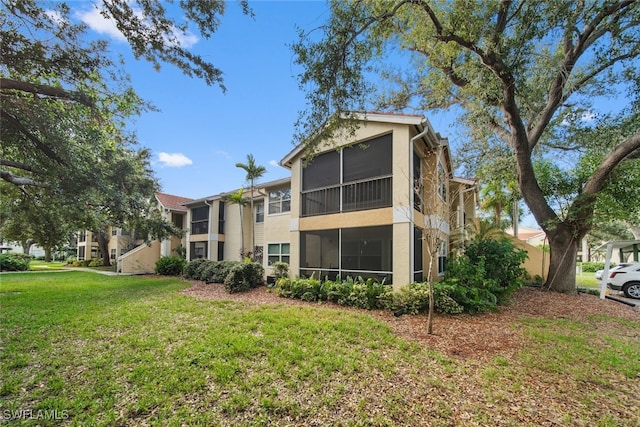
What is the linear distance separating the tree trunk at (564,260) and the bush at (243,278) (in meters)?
13.6

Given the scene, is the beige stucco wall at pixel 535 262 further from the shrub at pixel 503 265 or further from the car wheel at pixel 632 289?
the shrub at pixel 503 265

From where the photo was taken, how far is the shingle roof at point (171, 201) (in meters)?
24.2

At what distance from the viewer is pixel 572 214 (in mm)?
11531

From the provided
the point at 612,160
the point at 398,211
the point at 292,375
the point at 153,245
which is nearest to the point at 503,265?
the point at 398,211

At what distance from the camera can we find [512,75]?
960cm

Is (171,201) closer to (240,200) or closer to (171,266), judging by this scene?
(171,266)

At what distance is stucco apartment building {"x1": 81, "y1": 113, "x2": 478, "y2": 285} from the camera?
30.3ft

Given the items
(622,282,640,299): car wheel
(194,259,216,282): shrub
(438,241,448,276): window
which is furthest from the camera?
(194,259,216,282): shrub

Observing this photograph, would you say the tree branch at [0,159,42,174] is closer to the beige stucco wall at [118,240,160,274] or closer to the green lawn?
the beige stucco wall at [118,240,160,274]

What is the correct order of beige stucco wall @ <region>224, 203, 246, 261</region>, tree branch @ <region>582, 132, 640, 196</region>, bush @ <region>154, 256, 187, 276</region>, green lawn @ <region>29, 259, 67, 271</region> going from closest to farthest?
1. tree branch @ <region>582, 132, 640, 196</region>
2. beige stucco wall @ <region>224, 203, 246, 261</region>
3. bush @ <region>154, 256, 187, 276</region>
4. green lawn @ <region>29, 259, 67, 271</region>

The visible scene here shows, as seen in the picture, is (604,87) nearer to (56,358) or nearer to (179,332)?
(179,332)

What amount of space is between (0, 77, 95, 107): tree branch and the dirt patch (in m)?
7.49

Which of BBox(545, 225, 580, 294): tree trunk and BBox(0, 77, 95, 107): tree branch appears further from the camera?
BBox(545, 225, 580, 294): tree trunk

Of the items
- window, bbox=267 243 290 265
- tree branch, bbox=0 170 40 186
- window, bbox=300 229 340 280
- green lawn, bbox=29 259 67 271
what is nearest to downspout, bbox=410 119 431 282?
window, bbox=300 229 340 280
